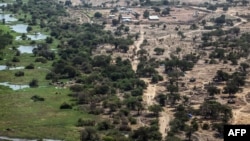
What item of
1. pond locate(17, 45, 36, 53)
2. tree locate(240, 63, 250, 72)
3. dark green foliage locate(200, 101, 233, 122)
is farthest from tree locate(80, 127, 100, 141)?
pond locate(17, 45, 36, 53)

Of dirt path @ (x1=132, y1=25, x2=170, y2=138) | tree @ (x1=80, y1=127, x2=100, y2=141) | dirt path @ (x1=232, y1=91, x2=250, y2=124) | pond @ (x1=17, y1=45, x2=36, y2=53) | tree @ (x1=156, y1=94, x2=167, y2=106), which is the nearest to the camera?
tree @ (x1=80, y1=127, x2=100, y2=141)

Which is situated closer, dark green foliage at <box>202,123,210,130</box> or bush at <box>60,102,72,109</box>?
dark green foliage at <box>202,123,210,130</box>

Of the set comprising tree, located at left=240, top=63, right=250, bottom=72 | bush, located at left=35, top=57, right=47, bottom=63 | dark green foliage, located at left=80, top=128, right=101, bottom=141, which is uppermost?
bush, located at left=35, top=57, right=47, bottom=63

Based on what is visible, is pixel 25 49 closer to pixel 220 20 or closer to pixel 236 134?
pixel 220 20

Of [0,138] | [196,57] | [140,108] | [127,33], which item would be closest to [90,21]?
[127,33]

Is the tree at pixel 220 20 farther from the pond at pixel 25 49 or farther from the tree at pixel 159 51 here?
the pond at pixel 25 49

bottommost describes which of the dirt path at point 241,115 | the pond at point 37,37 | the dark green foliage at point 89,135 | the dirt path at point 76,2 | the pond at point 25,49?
the dirt path at point 241,115

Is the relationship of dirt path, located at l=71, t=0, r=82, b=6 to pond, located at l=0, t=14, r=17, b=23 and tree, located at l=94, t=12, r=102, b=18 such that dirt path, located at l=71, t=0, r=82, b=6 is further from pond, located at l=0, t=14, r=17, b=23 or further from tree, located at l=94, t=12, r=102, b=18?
pond, located at l=0, t=14, r=17, b=23

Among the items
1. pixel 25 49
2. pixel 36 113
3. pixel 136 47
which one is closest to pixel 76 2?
pixel 25 49

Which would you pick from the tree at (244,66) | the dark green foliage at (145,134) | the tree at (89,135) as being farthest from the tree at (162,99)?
the tree at (244,66)
